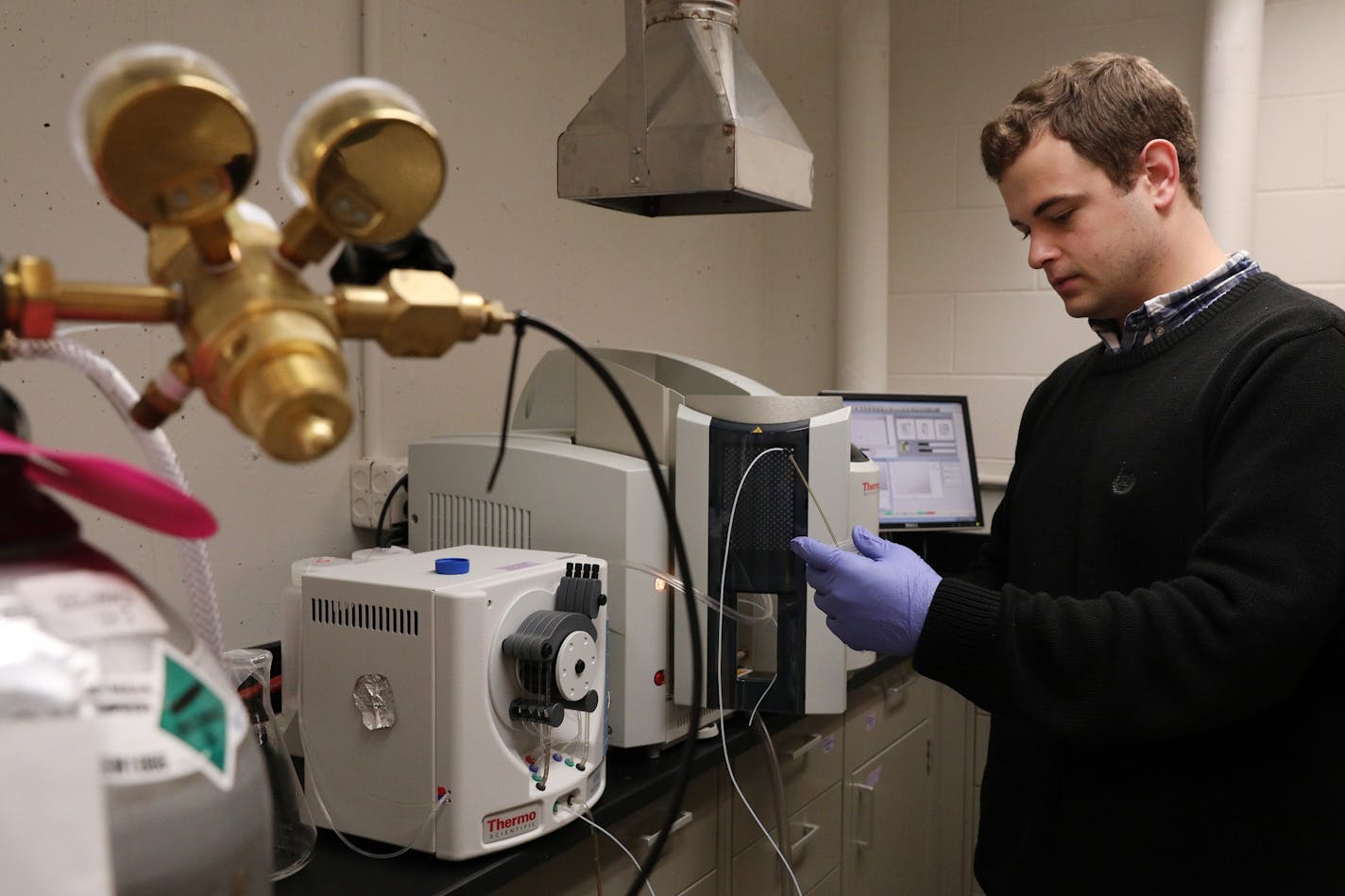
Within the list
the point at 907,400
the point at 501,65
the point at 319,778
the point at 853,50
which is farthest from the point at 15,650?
the point at 853,50

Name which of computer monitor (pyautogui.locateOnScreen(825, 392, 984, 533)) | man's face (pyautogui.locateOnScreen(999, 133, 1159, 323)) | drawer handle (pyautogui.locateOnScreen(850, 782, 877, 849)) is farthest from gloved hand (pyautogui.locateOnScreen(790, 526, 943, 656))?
computer monitor (pyautogui.locateOnScreen(825, 392, 984, 533))

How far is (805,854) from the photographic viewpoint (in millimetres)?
1992

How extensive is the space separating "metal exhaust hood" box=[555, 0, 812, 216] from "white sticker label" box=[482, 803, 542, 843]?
2.63 ft

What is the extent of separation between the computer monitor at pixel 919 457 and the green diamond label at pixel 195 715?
95.7 inches

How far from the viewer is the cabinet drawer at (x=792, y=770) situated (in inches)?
70.1

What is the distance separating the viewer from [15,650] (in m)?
0.27

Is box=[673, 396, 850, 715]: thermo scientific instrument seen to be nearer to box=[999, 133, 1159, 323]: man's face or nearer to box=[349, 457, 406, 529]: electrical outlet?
box=[999, 133, 1159, 323]: man's face

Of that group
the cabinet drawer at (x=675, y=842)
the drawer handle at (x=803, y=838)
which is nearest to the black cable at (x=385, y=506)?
the cabinet drawer at (x=675, y=842)

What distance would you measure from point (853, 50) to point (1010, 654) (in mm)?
2227

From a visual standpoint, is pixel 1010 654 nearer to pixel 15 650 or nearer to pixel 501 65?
pixel 15 650

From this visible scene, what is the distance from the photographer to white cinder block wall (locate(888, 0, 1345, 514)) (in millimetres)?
2697

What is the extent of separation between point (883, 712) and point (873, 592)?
3.59 ft

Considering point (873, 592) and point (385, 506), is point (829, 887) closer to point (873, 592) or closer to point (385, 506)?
point (873, 592)

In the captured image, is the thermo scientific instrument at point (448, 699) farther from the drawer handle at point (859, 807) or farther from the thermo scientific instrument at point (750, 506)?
the drawer handle at point (859, 807)
